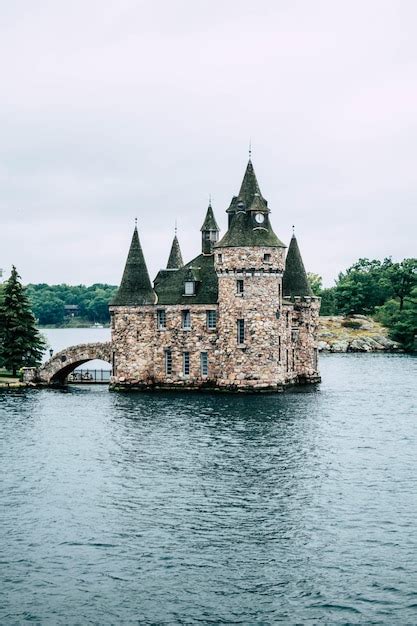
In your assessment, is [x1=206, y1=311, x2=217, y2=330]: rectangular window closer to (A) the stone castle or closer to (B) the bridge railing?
(A) the stone castle

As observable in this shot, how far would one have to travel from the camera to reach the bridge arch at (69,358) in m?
80.6

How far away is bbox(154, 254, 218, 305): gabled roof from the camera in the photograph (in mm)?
78000

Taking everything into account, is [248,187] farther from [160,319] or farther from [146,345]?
[146,345]

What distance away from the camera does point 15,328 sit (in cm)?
8925

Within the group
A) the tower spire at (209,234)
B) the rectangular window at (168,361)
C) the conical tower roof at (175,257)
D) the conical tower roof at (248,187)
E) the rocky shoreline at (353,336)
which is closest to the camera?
the conical tower roof at (248,187)

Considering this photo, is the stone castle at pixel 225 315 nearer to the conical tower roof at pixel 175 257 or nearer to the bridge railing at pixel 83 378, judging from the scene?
the conical tower roof at pixel 175 257

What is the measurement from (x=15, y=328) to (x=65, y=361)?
8.84 metres

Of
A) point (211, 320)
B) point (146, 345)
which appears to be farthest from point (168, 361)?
point (211, 320)

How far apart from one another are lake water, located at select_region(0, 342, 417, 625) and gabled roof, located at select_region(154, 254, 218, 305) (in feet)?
51.1

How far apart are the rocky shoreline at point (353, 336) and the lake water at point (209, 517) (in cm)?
9646

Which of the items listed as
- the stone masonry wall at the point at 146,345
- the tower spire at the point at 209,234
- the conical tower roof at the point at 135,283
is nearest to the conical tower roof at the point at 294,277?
the tower spire at the point at 209,234

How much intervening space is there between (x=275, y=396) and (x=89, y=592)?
4409cm

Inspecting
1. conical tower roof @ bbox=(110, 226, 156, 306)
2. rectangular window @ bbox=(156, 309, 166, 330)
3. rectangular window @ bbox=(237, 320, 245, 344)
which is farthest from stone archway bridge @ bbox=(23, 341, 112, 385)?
rectangular window @ bbox=(237, 320, 245, 344)

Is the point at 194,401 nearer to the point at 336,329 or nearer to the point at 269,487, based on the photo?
the point at 269,487
